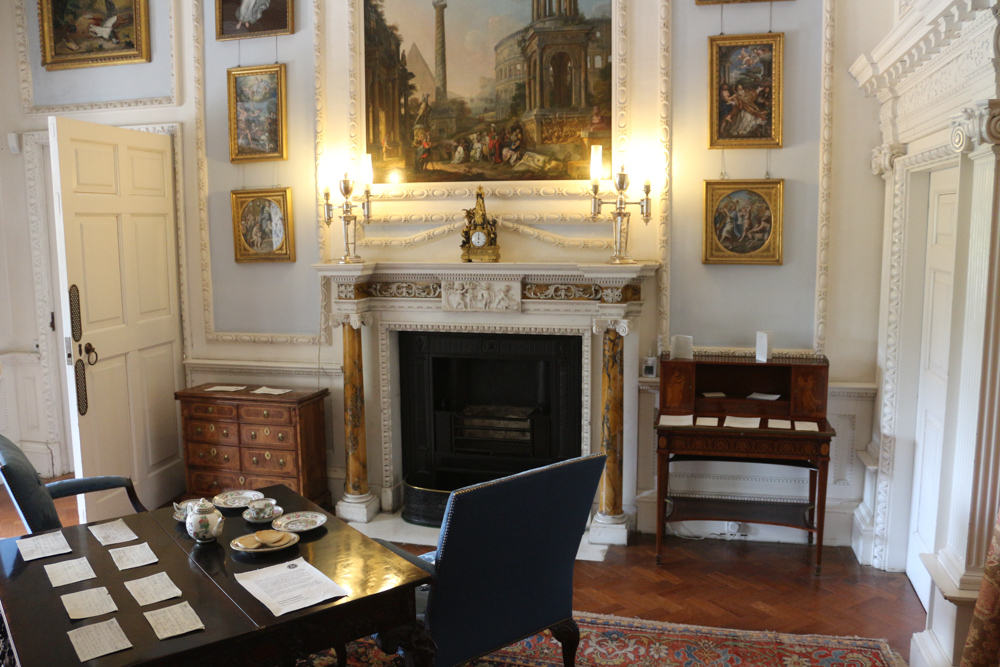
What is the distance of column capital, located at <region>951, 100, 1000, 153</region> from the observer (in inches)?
98.8

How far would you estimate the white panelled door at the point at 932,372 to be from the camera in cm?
370

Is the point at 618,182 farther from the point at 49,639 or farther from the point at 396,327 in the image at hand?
the point at 49,639

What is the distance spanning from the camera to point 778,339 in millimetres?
4660

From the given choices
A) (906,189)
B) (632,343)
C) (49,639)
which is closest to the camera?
(49,639)

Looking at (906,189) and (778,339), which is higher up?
(906,189)

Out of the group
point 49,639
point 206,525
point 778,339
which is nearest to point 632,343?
point 778,339

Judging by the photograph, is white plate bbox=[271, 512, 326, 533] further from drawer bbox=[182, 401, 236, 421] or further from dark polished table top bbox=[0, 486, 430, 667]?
drawer bbox=[182, 401, 236, 421]

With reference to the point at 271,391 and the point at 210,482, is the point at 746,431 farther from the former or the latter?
the point at 210,482

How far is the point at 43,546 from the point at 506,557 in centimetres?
170

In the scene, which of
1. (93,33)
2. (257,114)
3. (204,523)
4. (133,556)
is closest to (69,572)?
(133,556)

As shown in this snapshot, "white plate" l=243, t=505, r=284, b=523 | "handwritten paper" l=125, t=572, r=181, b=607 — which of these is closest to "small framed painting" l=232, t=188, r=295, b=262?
"white plate" l=243, t=505, r=284, b=523

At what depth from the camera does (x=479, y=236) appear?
4785 mm

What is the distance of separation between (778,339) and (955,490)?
1786 millimetres

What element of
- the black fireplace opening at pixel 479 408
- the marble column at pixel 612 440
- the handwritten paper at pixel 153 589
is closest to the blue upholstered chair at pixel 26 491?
the handwritten paper at pixel 153 589
